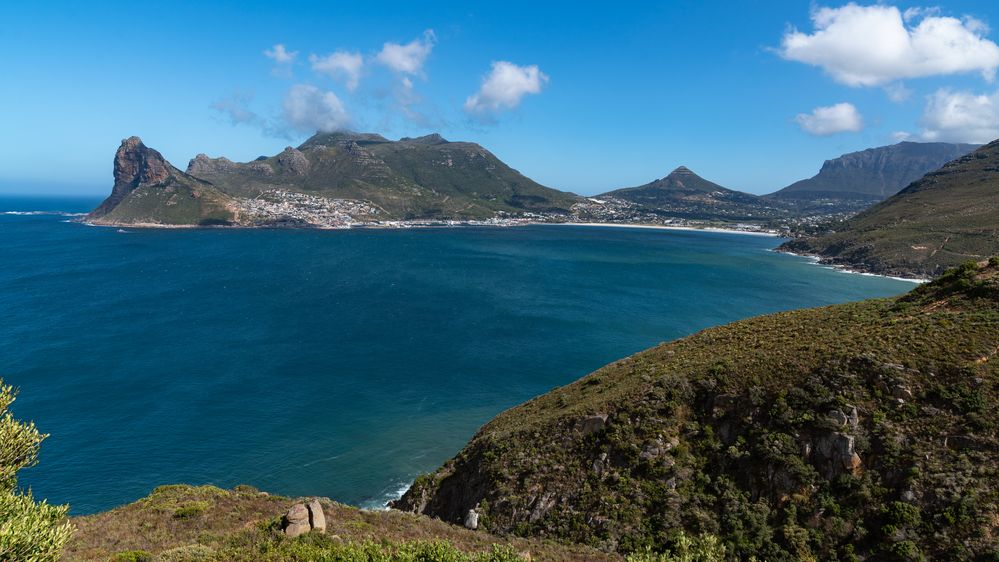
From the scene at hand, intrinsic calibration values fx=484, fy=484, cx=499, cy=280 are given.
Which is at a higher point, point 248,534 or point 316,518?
point 316,518

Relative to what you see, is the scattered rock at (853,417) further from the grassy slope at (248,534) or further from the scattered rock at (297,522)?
the scattered rock at (297,522)

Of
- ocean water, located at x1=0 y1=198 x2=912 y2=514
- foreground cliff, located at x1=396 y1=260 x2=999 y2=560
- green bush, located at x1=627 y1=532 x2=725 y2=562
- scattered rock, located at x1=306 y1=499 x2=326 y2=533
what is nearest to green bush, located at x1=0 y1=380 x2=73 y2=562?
scattered rock, located at x1=306 y1=499 x2=326 y2=533

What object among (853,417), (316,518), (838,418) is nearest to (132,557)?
(316,518)

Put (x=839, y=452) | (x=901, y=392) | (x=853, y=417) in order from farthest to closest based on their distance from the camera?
(x=901, y=392) < (x=853, y=417) < (x=839, y=452)

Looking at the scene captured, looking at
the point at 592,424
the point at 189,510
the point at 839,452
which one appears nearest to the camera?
the point at 839,452

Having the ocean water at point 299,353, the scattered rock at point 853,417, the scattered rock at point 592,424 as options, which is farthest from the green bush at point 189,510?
the scattered rock at point 853,417

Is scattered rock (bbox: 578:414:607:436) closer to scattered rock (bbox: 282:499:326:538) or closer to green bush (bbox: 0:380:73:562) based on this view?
Answer: scattered rock (bbox: 282:499:326:538)

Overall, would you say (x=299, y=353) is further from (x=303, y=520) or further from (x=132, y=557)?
(x=132, y=557)
